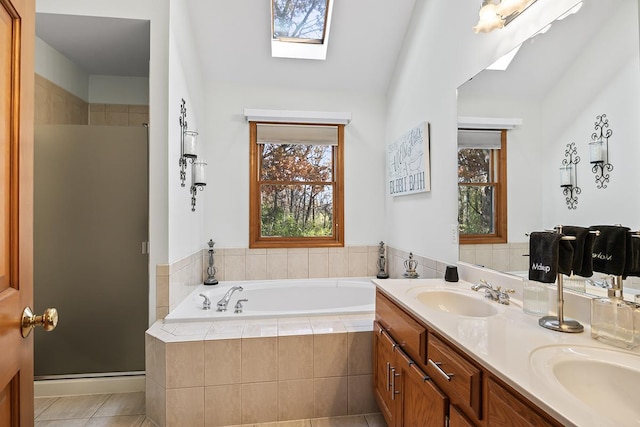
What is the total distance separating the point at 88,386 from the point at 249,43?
285 centimetres

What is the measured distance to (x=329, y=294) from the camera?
3.16 metres

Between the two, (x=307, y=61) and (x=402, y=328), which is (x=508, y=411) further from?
(x=307, y=61)

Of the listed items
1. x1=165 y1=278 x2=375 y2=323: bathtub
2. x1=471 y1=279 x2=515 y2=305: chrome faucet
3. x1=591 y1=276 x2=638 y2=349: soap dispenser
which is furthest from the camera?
x1=165 y1=278 x2=375 y2=323: bathtub

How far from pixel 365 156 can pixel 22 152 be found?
9.47ft

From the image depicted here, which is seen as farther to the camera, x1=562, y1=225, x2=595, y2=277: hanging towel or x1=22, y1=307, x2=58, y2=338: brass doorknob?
x1=562, y1=225, x2=595, y2=277: hanging towel

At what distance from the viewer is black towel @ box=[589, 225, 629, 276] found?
1.01 metres

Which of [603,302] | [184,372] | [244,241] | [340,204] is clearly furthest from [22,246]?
[340,204]

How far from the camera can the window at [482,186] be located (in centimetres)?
171

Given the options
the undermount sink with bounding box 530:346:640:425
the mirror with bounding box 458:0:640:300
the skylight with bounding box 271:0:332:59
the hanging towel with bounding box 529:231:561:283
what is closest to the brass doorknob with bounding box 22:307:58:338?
the undermount sink with bounding box 530:346:640:425

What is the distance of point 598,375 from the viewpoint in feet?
2.89

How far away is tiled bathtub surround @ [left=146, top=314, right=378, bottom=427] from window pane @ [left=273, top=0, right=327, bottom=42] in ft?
8.10

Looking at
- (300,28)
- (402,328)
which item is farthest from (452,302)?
(300,28)

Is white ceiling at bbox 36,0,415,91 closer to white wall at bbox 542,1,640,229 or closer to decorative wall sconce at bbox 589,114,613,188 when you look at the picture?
white wall at bbox 542,1,640,229

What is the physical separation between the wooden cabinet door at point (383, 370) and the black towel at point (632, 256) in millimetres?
957
